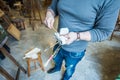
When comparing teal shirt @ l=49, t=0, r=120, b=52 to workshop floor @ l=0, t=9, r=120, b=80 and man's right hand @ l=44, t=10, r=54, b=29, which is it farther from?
workshop floor @ l=0, t=9, r=120, b=80

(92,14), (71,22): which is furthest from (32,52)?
(92,14)

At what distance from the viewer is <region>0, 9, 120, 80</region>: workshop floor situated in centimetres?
203

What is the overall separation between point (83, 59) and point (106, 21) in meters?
1.41

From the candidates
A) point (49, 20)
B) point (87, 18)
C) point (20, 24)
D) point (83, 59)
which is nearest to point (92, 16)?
point (87, 18)

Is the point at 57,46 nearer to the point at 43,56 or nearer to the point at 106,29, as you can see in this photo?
the point at 106,29

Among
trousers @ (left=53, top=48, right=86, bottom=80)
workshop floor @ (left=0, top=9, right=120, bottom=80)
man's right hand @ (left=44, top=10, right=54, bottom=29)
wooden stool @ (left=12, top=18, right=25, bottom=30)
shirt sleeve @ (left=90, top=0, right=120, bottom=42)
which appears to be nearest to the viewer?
shirt sleeve @ (left=90, top=0, right=120, bottom=42)

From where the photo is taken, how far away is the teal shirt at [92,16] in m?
0.96

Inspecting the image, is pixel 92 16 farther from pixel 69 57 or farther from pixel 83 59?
pixel 83 59

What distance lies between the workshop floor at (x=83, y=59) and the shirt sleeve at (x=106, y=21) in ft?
3.59

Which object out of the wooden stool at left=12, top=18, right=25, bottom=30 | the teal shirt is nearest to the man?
the teal shirt

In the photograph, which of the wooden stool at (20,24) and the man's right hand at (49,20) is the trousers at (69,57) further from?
the wooden stool at (20,24)

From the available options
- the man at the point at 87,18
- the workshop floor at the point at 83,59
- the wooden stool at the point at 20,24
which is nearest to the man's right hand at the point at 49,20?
the man at the point at 87,18

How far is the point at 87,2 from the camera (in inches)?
40.3

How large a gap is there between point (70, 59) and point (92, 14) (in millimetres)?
591
